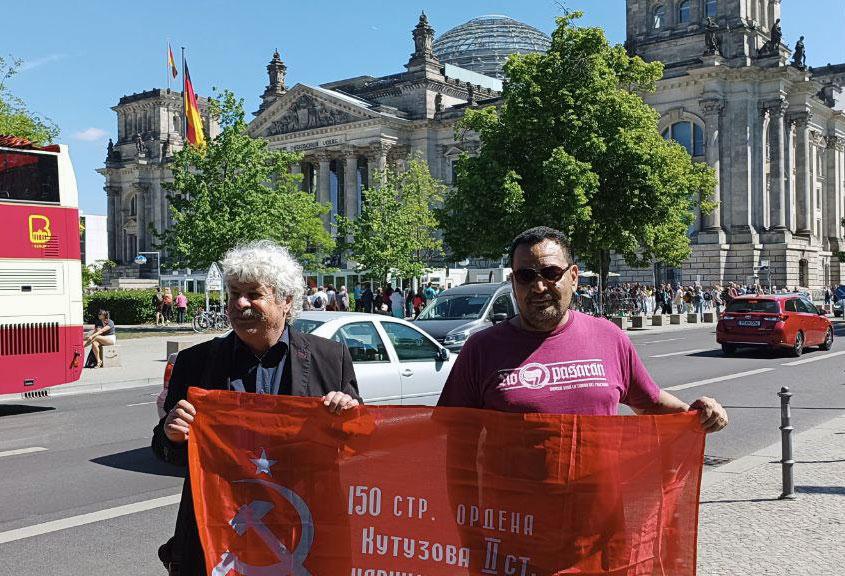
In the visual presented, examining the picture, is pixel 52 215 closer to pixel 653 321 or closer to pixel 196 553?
pixel 196 553

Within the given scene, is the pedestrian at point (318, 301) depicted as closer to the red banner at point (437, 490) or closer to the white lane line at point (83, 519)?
the white lane line at point (83, 519)

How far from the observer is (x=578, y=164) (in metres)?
34.8

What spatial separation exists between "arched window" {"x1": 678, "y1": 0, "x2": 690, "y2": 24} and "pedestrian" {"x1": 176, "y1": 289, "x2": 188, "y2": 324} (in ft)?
147

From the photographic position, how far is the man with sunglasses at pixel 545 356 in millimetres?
3463

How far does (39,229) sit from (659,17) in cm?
6354

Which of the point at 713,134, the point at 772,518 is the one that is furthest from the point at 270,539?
the point at 713,134

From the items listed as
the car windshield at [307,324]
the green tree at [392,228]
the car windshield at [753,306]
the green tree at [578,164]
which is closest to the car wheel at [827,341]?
the car windshield at [753,306]

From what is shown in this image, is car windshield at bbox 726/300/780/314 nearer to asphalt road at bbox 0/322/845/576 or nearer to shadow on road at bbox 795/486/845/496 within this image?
asphalt road at bbox 0/322/845/576

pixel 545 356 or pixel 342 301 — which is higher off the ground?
pixel 545 356

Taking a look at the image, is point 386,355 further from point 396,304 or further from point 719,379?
point 396,304

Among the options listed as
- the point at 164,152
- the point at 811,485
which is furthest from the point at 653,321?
the point at 164,152

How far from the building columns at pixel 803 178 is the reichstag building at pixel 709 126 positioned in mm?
106

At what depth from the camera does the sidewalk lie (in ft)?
18.0

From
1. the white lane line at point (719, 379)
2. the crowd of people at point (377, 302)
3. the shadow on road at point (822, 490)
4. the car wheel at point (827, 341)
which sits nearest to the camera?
the shadow on road at point (822, 490)
